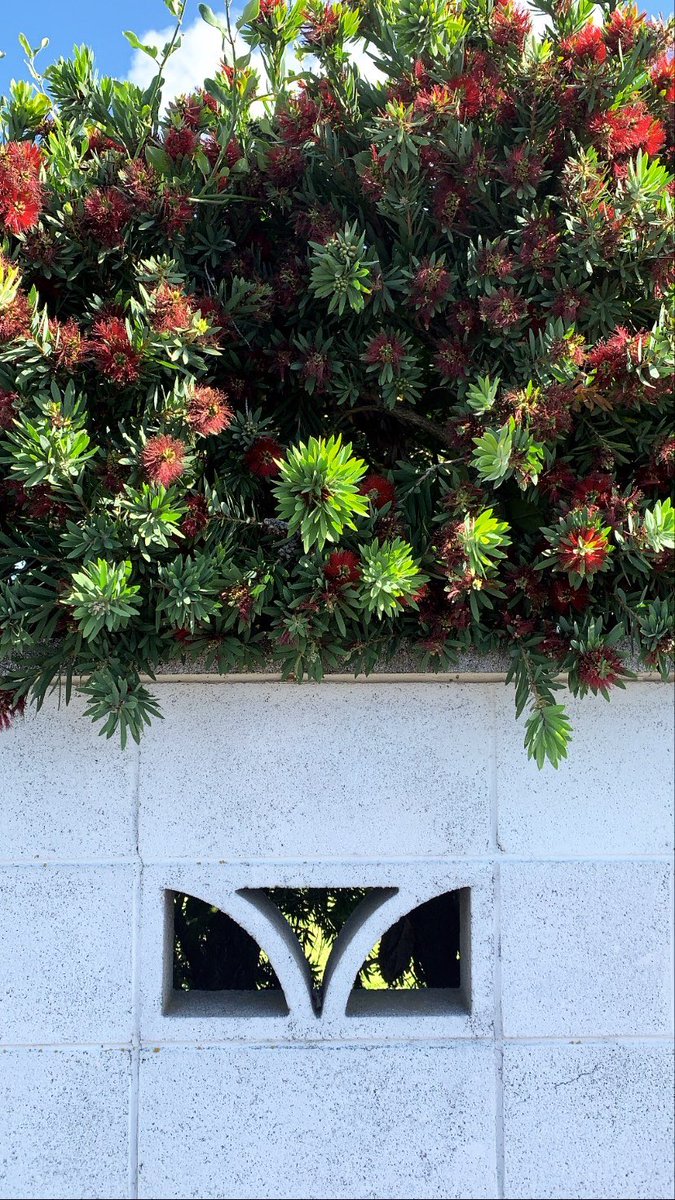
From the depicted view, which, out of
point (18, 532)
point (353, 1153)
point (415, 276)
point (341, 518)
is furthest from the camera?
point (353, 1153)

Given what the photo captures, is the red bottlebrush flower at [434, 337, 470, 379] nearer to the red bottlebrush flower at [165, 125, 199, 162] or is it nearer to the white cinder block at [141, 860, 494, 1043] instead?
the red bottlebrush flower at [165, 125, 199, 162]

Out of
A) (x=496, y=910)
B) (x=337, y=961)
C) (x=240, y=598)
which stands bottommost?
(x=337, y=961)

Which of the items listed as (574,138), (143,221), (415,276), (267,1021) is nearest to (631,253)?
(574,138)

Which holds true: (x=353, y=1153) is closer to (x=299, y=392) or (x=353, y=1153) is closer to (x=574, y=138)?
(x=299, y=392)

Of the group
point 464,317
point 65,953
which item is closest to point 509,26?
point 464,317

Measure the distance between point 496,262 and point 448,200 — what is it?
15 cm

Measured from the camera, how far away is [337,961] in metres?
2.05

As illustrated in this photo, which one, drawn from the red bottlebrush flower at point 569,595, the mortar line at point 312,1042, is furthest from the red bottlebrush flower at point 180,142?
the mortar line at point 312,1042

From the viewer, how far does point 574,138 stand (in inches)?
70.7

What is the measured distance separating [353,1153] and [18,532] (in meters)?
1.38

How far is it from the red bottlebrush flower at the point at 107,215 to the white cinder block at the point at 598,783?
1.14m

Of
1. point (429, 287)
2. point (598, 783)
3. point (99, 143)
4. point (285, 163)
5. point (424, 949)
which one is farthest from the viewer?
point (424, 949)

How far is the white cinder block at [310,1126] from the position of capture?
6.49 feet

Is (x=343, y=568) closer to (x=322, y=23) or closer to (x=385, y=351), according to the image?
(x=385, y=351)
